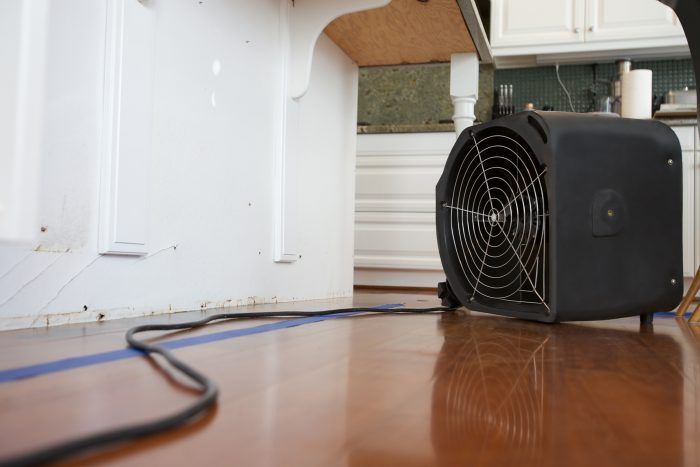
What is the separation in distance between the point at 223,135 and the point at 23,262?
0.52 metres

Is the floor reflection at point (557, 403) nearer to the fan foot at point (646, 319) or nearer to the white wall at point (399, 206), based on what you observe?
the fan foot at point (646, 319)

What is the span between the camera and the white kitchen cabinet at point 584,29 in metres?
3.48

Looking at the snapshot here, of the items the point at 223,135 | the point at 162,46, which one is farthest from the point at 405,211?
the point at 162,46

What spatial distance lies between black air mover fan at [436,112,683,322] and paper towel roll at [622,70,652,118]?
2.55 meters

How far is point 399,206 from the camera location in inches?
134

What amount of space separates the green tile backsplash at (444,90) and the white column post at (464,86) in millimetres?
1705

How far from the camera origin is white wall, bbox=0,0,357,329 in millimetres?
814

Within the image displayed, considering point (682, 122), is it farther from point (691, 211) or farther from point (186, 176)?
point (186, 176)

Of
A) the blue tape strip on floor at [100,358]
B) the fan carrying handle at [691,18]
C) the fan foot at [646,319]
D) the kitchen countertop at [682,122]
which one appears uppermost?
the kitchen countertop at [682,122]

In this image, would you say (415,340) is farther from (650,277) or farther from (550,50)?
(550,50)

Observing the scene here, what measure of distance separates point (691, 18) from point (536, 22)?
8.81 ft

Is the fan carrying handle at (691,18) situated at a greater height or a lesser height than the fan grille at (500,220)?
greater

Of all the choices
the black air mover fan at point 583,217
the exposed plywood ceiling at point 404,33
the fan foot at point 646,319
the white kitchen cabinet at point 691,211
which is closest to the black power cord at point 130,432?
the black air mover fan at point 583,217

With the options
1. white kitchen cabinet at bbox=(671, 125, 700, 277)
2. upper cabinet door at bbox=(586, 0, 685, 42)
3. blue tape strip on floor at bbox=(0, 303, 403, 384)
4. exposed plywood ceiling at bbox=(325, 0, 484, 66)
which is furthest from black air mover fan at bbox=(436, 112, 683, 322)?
upper cabinet door at bbox=(586, 0, 685, 42)
